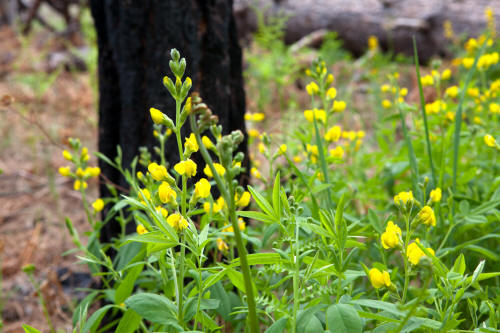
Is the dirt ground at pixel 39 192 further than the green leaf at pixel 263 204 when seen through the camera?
Yes

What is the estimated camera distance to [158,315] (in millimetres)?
889

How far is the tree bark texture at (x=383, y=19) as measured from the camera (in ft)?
16.7

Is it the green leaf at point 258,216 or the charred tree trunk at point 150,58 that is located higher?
the charred tree trunk at point 150,58

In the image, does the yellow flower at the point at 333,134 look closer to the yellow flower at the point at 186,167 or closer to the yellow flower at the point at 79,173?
the yellow flower at the point at 186,167

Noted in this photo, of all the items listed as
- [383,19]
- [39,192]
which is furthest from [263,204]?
[383,19]

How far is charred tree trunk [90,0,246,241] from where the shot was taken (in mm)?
1727

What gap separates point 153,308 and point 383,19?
5267 mm

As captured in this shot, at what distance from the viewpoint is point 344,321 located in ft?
2.60

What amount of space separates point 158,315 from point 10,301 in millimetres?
1596

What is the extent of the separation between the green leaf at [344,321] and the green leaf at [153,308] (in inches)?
12.2

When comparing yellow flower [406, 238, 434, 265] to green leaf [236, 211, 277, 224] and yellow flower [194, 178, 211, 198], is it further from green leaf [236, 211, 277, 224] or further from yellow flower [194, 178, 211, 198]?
yellow flower [194, 178, 211, 198]

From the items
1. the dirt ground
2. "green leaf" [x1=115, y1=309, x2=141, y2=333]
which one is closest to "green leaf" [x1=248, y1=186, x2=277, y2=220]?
"green leaf" [x1=115, y1=309, x2=141, y2=333]

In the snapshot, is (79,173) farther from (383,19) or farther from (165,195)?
(383,19)

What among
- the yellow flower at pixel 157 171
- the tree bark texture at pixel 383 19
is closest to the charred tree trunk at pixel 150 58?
the yellow flower at pixel 157 171
